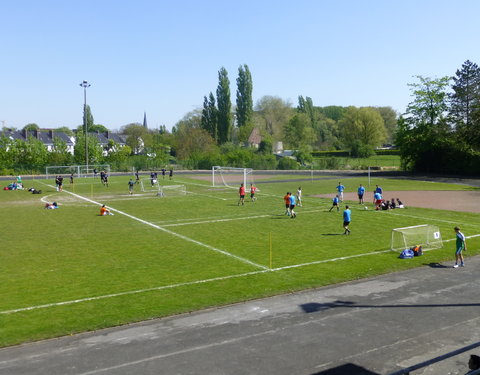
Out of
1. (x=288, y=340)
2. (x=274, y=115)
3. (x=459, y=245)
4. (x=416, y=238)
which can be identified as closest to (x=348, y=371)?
(x=288, y=340)

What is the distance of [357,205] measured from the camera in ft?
119

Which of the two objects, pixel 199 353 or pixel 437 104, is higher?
pixel 437 104

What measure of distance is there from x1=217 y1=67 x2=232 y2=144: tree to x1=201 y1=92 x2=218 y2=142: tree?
3.61 ft

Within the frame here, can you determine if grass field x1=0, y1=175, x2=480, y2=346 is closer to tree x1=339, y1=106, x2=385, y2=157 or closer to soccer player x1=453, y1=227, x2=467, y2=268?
soccer player x1=453, y1=227, x2=467, y2=268

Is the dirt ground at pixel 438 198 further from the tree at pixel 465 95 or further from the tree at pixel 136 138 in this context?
the tree at pixel 136 138

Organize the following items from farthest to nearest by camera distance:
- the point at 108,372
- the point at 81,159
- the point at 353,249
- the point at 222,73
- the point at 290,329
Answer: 1. the point at 222,73
2. the point at 81,159
3. the point at 353,249
4. the point at 290,329
5. the point at 108,372

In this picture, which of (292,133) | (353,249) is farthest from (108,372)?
(292,133)

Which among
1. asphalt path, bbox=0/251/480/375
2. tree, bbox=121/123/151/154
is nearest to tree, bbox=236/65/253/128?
tree, bbox=121/123/151/154

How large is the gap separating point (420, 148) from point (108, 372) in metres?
73.9

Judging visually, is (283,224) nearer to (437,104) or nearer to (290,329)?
(290,329)

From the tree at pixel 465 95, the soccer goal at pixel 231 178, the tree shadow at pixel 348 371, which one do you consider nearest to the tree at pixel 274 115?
the soccer goal at pixel 231 178

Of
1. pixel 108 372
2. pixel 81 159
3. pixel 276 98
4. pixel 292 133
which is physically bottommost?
pixel 108 372

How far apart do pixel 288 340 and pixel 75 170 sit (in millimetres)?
73081

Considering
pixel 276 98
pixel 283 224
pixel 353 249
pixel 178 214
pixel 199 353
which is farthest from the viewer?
pixel 276 98
